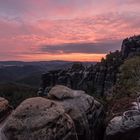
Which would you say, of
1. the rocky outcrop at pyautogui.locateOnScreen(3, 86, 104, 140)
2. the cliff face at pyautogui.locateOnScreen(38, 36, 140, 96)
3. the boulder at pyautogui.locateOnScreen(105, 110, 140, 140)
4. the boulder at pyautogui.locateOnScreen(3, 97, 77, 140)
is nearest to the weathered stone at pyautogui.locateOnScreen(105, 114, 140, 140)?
the boulder at pyautogui.locateOnScreen(105, 110, 140, 140)

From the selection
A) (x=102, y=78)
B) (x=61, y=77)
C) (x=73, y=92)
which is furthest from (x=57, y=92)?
(x=61, y=77)

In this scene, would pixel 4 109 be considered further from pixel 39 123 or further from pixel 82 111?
pixel 39 123

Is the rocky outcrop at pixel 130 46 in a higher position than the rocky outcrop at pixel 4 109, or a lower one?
higher

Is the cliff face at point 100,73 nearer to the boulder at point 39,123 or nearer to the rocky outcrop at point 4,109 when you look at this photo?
the rocky outcrop at point 4,109

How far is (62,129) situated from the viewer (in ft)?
44.1

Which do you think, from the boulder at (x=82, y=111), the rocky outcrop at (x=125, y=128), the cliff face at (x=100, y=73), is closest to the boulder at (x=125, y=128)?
the rocky outcrop at (x=125, y=128)

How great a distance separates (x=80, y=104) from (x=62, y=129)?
5246mm

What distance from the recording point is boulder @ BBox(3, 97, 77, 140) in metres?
13.0

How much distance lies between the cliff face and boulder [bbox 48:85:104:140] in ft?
283

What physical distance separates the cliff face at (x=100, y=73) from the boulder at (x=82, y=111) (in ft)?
283

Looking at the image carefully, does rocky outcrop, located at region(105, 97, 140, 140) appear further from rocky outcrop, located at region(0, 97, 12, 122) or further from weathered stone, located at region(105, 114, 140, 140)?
rocky outcrop, located at region(0, 97, 12, 122)

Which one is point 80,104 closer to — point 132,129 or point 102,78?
point 132,129

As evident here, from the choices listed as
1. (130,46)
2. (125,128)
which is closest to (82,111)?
(125,128)

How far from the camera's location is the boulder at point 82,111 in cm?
1722
